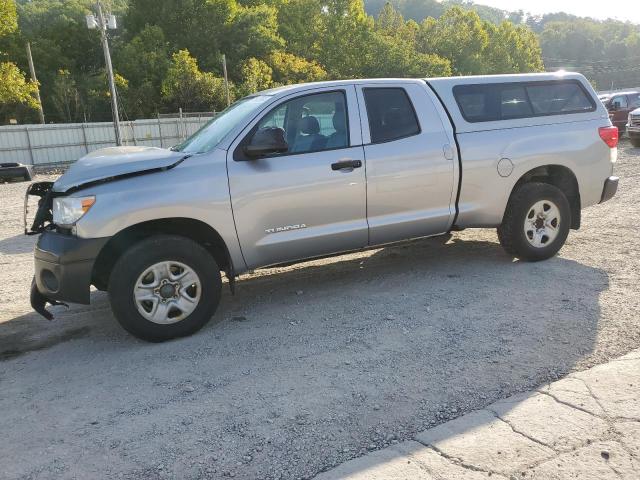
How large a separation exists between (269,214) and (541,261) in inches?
122

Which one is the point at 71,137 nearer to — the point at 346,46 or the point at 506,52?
the point at 346,46

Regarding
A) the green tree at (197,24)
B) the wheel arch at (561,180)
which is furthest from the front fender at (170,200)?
the green tree at (197,24)

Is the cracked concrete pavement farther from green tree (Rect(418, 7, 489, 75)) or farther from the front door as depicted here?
green tree (Rect(418, 7, 489, 75))

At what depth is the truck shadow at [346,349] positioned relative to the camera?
3.21 m

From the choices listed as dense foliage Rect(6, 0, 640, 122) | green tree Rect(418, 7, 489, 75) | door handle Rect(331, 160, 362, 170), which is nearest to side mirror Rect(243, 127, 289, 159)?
door handle Rect(331, 160, 362, 170)

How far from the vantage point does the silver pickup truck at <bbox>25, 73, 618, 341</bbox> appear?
13.8 feet

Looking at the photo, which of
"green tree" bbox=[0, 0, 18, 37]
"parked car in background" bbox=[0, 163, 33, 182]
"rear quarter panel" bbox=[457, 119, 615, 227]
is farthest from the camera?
"green tree" bbox=[0, 0, 18, 37]

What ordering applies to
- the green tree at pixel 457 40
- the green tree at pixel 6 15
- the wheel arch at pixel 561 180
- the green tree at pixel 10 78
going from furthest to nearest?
the green tree at pixel 457 40
the green tree at pixel 10 78
the green tree at pixel 6 15
the wheel arch at pixel 561 180

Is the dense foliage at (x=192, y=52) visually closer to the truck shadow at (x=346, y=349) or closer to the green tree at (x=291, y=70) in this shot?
the green tree at (x=291, y=70)

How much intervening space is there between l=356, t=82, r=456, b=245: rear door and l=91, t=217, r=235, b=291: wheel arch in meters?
1.38

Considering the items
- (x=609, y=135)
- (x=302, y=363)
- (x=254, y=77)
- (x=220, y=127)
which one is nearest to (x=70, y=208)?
(x=220, y=127)

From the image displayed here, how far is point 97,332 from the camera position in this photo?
4.73m

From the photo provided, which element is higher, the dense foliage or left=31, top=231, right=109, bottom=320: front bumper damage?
the dense foliage

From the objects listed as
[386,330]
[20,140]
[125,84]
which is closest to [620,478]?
[386,330]
